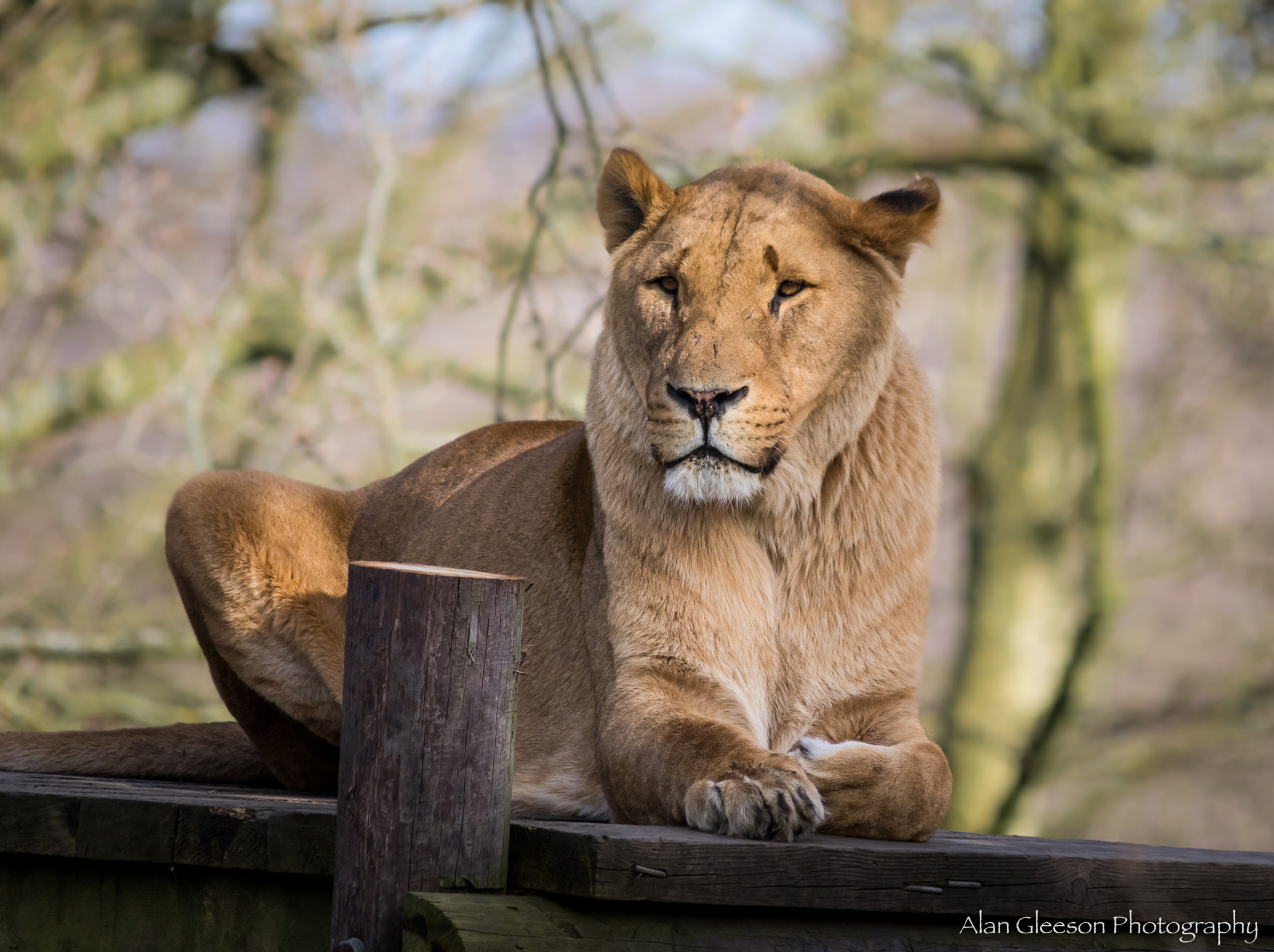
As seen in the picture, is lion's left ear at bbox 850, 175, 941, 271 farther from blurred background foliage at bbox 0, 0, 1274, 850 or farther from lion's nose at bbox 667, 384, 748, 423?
blurred background foliage at bbox 0, 0, 1274, 850

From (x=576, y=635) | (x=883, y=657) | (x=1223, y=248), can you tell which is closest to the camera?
(x=883, y=657)

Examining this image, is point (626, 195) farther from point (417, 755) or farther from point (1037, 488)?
point (1037, 488)

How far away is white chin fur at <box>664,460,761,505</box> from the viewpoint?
3.05 metres

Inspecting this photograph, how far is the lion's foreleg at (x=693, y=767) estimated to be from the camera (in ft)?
8.58

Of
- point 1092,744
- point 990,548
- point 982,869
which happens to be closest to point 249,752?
point 982,869

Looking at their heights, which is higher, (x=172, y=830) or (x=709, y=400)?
(x=709, y=400)

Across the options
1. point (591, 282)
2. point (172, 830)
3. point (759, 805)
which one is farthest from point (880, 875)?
point (591, 282)

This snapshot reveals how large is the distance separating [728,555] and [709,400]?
1.53 ft

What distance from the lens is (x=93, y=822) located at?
9.71ft

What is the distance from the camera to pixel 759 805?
2607 mm

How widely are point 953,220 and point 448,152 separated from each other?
6187 mm

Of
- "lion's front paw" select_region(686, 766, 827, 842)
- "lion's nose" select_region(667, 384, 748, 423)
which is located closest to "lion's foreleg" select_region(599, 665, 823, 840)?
"lion's front paw" select_region(686, 766, 827, 842)

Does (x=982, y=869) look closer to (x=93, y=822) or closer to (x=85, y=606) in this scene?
(x=93, y=822)

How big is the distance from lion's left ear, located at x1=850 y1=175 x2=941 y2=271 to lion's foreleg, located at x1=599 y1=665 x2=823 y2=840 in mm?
1116
